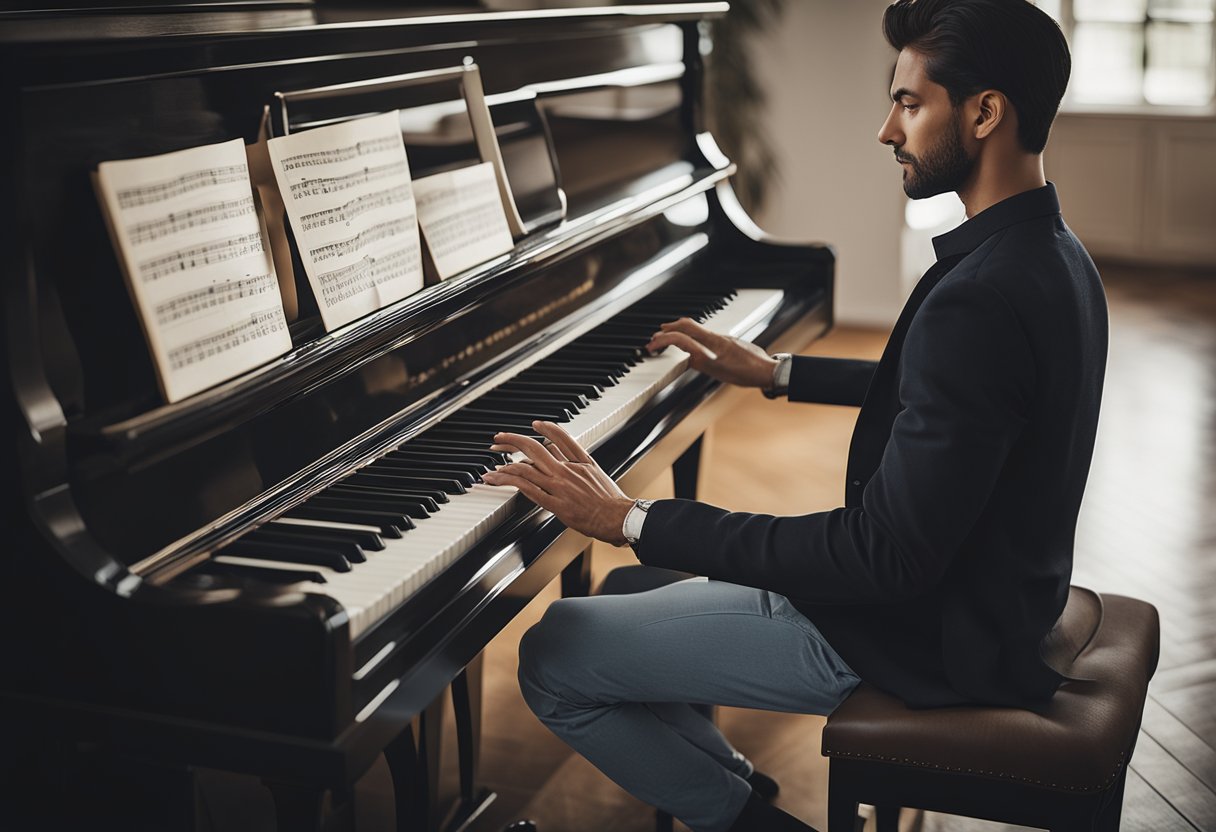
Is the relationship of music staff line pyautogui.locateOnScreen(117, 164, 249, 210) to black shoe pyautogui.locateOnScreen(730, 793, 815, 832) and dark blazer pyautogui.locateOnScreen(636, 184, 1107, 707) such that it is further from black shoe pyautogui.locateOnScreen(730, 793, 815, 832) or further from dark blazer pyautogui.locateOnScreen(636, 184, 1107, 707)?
black shoe pyautogui.locateOnScreen(730, 793, 815, 832)

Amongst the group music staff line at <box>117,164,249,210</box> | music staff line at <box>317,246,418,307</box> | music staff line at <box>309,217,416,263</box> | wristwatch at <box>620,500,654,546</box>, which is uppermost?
Result: music staff line at <box>117,164,249,210</box>

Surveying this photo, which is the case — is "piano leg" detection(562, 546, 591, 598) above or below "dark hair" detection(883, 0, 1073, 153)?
below

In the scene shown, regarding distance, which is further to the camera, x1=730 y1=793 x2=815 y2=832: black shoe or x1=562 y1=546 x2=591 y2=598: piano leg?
x1=562 y1=546 x2=591 y2=598: piano leg

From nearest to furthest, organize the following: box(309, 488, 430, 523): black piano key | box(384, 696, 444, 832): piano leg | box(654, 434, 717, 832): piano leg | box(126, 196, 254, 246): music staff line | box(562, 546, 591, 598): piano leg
A: box(126, 196, 254, 246): music staff line < box(309, 488, 430, 523): black piano key < box(384, 696, 444, 832): piano leg < box(562, 546, 591, 598): piano leg < box(654, 434, 717, 832): piano leg

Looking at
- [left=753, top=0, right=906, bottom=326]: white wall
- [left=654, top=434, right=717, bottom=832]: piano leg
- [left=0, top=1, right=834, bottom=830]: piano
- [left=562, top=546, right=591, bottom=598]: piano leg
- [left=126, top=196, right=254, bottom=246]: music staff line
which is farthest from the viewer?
[left=753, top=0, right=906, bottom=326]: white wall

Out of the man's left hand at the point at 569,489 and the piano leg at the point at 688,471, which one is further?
the piano leg at the point at 688,471

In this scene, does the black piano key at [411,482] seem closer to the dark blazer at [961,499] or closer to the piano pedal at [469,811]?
the dark blazer at [961,499]

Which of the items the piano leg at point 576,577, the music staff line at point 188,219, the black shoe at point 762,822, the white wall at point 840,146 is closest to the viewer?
the music staff line at point 188,219

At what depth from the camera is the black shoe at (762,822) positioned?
184 centimetres

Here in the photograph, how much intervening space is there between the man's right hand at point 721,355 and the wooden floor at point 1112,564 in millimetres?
784

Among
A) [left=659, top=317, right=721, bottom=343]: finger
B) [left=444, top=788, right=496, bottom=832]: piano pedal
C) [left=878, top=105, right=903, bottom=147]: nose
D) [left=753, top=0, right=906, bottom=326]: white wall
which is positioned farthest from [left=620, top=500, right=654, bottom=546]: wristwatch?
[left=753, top=0, right=906, bottom=326]: white wall

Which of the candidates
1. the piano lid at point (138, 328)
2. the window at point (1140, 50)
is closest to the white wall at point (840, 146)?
the window at point (1140, 50)

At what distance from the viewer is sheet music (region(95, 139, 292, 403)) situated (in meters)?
1.38

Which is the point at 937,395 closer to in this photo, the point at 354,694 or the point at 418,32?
the point at 354,694
